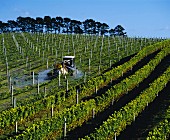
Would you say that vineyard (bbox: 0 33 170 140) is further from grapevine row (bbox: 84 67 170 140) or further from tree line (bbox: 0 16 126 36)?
tree line (bbox: 0 16 126 36)

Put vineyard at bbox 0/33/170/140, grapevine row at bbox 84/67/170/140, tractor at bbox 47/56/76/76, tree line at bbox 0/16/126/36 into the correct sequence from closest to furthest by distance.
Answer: grapevine row at bbox 84/67/170/140, vineyard at bbox 0/33/170/140, tractor at bbox 47/56/76/76, tree line at bbox 0/16/126/36

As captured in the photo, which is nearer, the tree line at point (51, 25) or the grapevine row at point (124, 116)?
the grapevine row at point (124, 116)

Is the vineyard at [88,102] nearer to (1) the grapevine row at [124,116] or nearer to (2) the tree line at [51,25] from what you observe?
(1) the grapevine row at [124,116]

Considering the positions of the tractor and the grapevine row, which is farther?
the tractor

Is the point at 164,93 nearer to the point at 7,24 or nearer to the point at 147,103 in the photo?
the point at 147,103

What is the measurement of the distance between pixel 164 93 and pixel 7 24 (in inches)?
4290

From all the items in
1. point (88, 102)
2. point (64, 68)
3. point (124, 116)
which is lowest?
point (124, 116)

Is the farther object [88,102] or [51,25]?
[51,25]

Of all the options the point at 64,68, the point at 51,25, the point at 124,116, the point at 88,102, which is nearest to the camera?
the point at 124,116

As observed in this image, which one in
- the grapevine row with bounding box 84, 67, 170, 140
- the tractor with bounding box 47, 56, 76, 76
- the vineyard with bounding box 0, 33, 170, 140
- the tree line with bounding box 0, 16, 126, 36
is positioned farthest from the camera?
the tree line with bounding box 0, 16, 126, 36

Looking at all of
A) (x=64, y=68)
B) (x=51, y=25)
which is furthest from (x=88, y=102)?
(x=51, y=25)

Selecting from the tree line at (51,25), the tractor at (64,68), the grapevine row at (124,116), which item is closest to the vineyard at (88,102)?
the grapevine row at (124,116)

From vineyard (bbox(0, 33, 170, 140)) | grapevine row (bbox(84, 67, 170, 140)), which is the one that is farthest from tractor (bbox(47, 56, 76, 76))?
grapevine row (bbox(84, 67, 170, 140))

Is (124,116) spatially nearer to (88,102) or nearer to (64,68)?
(88,102)
